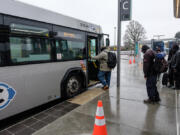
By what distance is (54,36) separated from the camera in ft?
12.5

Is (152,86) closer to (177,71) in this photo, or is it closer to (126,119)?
(126,119)

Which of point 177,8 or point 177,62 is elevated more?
point 177,8

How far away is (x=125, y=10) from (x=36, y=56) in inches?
160

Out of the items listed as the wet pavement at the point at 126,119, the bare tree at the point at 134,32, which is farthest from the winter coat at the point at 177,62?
the bare tree at the point at 134,32

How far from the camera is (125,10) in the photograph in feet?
17.6

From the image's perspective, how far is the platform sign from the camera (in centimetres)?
530

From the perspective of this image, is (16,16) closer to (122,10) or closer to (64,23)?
(64,23)

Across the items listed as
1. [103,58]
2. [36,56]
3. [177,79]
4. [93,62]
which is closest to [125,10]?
[103,58]

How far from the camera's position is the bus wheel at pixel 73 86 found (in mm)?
4395

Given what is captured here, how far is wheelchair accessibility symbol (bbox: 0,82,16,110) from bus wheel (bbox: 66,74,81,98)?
1751mm

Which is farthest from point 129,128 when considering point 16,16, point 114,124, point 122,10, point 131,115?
point 122,10

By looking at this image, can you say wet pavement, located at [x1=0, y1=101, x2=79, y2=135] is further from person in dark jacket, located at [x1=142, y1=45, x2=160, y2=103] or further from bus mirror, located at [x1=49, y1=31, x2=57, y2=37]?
person in dark jacket, located at [x1=142, y1=45, x2=160, y2=103]

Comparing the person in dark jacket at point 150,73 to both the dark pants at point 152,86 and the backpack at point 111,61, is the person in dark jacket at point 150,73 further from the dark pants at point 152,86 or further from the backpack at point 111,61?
the backpack at point 111,61

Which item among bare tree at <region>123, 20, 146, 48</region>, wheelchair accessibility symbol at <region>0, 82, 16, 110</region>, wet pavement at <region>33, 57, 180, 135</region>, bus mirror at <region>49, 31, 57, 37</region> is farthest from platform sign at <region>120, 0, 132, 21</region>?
bare tree at <region>123, 20, 146, 48</region>
